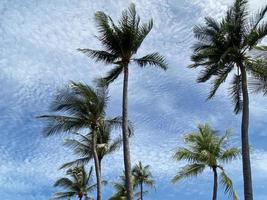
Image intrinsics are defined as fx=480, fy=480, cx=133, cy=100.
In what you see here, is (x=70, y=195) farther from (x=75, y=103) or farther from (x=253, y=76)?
(x=253, y=76)

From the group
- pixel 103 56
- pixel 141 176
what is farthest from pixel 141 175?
pixel 103 56

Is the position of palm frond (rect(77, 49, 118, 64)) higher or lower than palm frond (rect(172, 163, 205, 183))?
higher

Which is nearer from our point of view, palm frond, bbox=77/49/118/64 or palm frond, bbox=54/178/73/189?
palm frond, bbox=77/49/118/64

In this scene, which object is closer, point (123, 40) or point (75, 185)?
point (123, 40)

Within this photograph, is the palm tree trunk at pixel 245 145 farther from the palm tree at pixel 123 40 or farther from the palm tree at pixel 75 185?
the palm tree at pixel 75 185

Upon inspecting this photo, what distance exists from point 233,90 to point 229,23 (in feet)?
12.6

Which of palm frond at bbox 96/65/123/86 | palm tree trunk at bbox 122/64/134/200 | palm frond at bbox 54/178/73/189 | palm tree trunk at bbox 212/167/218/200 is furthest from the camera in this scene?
palm frond at bbox 54/178/73/189

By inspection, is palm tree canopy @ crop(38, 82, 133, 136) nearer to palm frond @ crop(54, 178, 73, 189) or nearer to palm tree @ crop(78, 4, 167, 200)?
palm tree @ crop(78, 4, 167, 200)

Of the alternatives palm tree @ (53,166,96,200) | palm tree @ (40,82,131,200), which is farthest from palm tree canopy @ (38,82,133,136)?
palm tree @ (53,166,96,200)

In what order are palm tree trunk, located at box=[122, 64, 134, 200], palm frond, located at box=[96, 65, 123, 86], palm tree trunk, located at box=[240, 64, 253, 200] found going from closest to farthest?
palm tree trunk, located at box=[240, 64, 253, 200] < palm tree trunk, located at box=[122, 64, 134, 200] < palm frond, located at box=[96, 65, 123, 86]

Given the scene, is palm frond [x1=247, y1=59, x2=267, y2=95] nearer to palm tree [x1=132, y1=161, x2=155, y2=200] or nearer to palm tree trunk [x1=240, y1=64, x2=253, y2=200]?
palm tree trunk [x1=240, y1=64, x2=253, y2=200]

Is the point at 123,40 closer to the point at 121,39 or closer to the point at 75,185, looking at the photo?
the point at 121,39

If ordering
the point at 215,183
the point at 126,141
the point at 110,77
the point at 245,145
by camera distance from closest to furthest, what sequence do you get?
the point at 245,145
the point at 126,141
the point at 110,77
the point at 215,183

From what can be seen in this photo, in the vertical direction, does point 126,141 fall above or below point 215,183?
above
